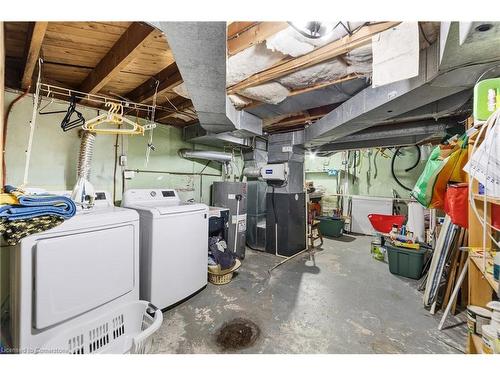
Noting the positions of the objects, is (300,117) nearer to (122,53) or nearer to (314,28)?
(314,28)

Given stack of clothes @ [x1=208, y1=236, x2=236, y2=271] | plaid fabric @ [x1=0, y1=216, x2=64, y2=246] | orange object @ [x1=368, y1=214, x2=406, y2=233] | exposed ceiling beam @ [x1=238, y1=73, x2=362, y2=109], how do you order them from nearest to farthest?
1. plaid fabric @ [x1=0, y1=216, x2=64, y2=246]
2. exposed ceiling beam @ [x1=238, y1=73, x2=362, y2=109]
3. stack of clothes @ [x1=208, y1=236, x2=236, y2=271]
4. orange object @ [x1=368, y1=214, x2=406, y2=233]

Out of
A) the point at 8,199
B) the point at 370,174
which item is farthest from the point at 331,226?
the point at 8,199

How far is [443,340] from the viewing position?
176 cm

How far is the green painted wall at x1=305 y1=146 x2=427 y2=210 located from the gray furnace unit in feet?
7.33

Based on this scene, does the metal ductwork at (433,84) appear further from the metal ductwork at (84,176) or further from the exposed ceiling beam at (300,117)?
the metal ductwork at (84,176)

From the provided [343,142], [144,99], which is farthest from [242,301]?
[343,142]

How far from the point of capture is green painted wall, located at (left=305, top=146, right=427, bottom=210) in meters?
5.04

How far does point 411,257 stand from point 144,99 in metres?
4.00

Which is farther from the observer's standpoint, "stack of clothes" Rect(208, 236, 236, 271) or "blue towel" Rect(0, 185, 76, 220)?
"stack of clothes" Rect(208, 236, 236, 271)

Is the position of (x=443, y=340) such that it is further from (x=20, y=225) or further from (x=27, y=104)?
(x=27, y=104)

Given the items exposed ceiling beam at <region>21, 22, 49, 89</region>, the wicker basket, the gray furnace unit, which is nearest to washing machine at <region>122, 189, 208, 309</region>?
the wicker basket

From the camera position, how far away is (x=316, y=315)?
209 cm

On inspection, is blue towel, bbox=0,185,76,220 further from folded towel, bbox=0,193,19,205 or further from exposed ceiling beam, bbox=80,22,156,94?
exposed ceiling beam, bbox=80,22,156,94
